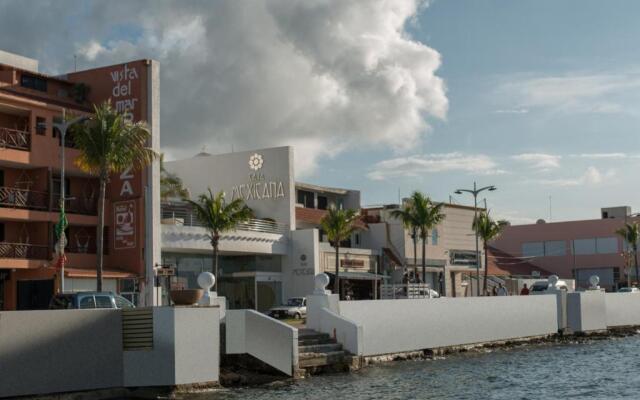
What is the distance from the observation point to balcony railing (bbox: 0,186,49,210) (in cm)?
4841

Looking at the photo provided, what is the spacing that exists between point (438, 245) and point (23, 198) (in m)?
43.8

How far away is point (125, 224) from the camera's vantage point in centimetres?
5325

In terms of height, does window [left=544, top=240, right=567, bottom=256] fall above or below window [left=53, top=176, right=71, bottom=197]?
below

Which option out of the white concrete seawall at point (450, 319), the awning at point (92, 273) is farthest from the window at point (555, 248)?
the awning at point (92, 273)

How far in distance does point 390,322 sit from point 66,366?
1752 cm

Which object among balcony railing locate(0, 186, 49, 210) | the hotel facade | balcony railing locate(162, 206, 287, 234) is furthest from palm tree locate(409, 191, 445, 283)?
balcony railing locate(0, 186, 49, 210)

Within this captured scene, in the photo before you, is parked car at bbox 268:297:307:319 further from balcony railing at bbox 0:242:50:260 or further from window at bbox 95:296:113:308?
window at bbox 95:296:113:308

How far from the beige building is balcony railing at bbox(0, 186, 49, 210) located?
34.0 meters

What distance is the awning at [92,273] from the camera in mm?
48844

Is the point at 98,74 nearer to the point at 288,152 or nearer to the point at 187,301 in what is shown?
the point at 288,152

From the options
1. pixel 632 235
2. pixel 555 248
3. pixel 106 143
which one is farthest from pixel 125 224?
pixel 555 248

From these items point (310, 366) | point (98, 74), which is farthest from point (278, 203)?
point (310, 366)

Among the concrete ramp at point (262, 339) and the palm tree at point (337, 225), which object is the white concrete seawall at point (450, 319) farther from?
the palm tree at point (337, 225)

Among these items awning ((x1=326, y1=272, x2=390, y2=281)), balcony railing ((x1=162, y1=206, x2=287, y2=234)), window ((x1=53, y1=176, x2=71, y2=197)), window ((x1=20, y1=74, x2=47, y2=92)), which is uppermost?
window ((x1=20, y1=74, x2=47, y2=92))
